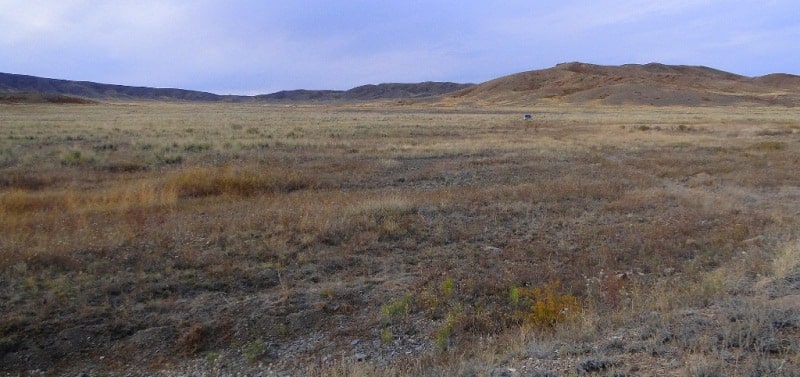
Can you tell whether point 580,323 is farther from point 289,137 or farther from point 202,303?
point 289,137

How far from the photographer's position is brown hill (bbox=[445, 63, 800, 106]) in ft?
318

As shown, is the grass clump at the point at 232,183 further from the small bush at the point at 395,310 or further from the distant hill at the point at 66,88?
the distant hill at the point at 66,88

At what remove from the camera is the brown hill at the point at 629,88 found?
97062 millimetres

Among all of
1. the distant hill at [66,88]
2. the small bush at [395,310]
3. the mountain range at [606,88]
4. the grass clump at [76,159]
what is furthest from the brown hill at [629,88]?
the distant hill at [66,88]

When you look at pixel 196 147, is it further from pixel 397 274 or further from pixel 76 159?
pixel 397 274

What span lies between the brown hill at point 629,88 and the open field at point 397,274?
86.6m

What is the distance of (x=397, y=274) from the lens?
858cm

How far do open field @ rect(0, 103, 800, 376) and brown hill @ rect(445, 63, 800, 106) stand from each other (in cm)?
8655

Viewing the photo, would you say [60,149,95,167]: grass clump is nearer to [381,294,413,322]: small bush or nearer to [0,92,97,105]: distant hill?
[381,294,413,322]: small bush

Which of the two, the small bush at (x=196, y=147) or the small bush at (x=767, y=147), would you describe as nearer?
the small bush at (x=196, y=147)

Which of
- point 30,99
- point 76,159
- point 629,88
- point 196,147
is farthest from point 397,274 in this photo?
point 30,99

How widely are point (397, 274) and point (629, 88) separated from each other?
336 ft

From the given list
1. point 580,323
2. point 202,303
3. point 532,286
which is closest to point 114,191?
point 202,303

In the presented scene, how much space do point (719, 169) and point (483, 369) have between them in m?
16.7
